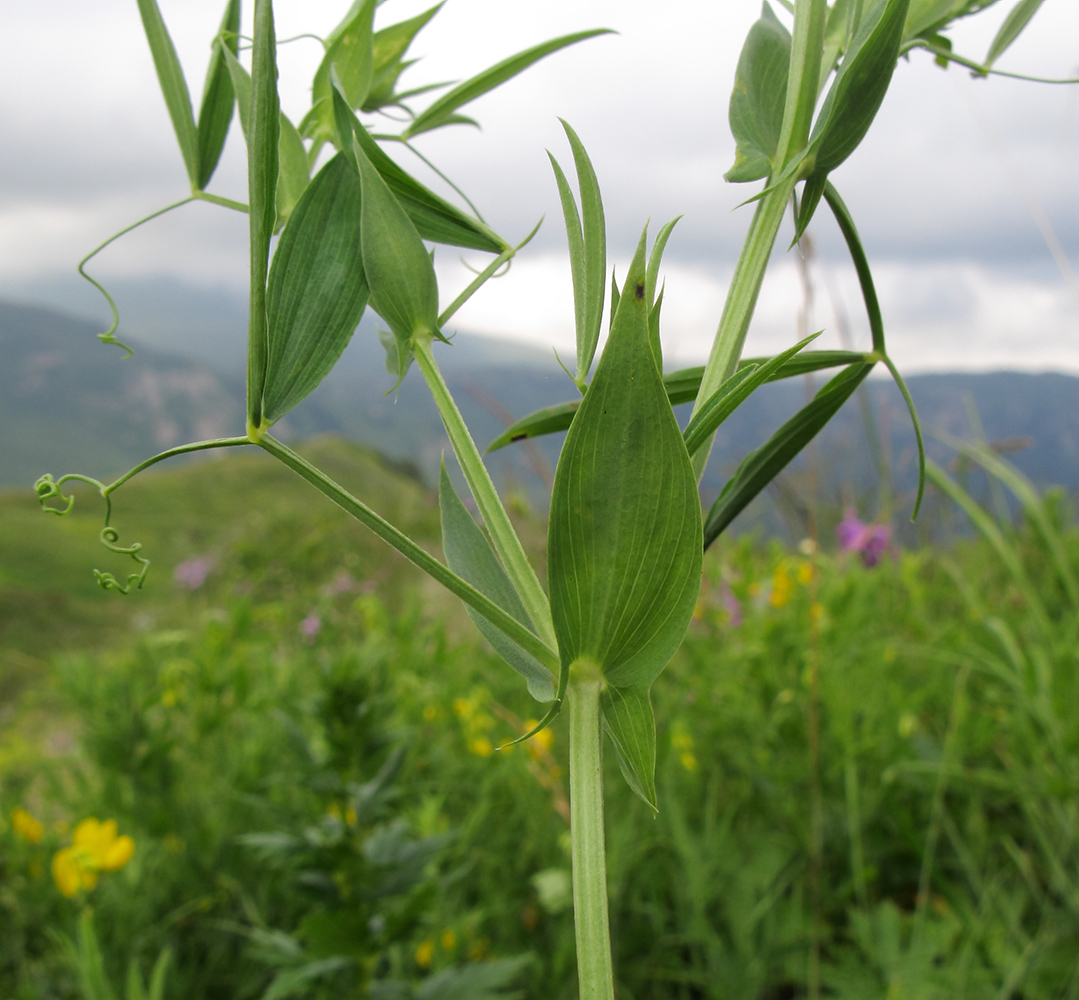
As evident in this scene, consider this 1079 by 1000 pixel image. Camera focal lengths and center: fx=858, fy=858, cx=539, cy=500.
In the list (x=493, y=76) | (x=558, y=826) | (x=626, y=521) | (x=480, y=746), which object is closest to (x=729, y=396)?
(x=626, y=521)

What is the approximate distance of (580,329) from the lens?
23 centimetres

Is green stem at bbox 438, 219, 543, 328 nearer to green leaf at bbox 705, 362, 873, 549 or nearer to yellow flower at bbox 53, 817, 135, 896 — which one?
green leaf at bbox 705, 362, 873, 549

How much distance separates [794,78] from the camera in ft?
0.73

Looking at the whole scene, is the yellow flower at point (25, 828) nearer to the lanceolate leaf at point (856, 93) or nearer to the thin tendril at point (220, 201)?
the thin tendril at point (220, 201)

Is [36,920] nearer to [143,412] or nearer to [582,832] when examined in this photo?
[582,832]

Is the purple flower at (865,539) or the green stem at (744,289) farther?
the purple flower at (865,539)

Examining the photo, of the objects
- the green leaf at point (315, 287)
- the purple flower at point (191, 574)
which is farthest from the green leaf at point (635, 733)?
the purple flower at point (191, 574)

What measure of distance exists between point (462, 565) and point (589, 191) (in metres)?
0.11

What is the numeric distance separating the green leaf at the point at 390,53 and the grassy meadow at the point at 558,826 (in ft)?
1.85

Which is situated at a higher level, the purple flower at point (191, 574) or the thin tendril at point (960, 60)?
the thin tendril at point (960, 60)

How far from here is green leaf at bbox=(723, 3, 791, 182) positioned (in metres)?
0.24

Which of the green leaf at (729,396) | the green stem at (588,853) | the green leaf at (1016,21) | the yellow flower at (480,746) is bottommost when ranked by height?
the yellow flower at (480,746)

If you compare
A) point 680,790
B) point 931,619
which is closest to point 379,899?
point 680,790

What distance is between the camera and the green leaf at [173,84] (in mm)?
238
